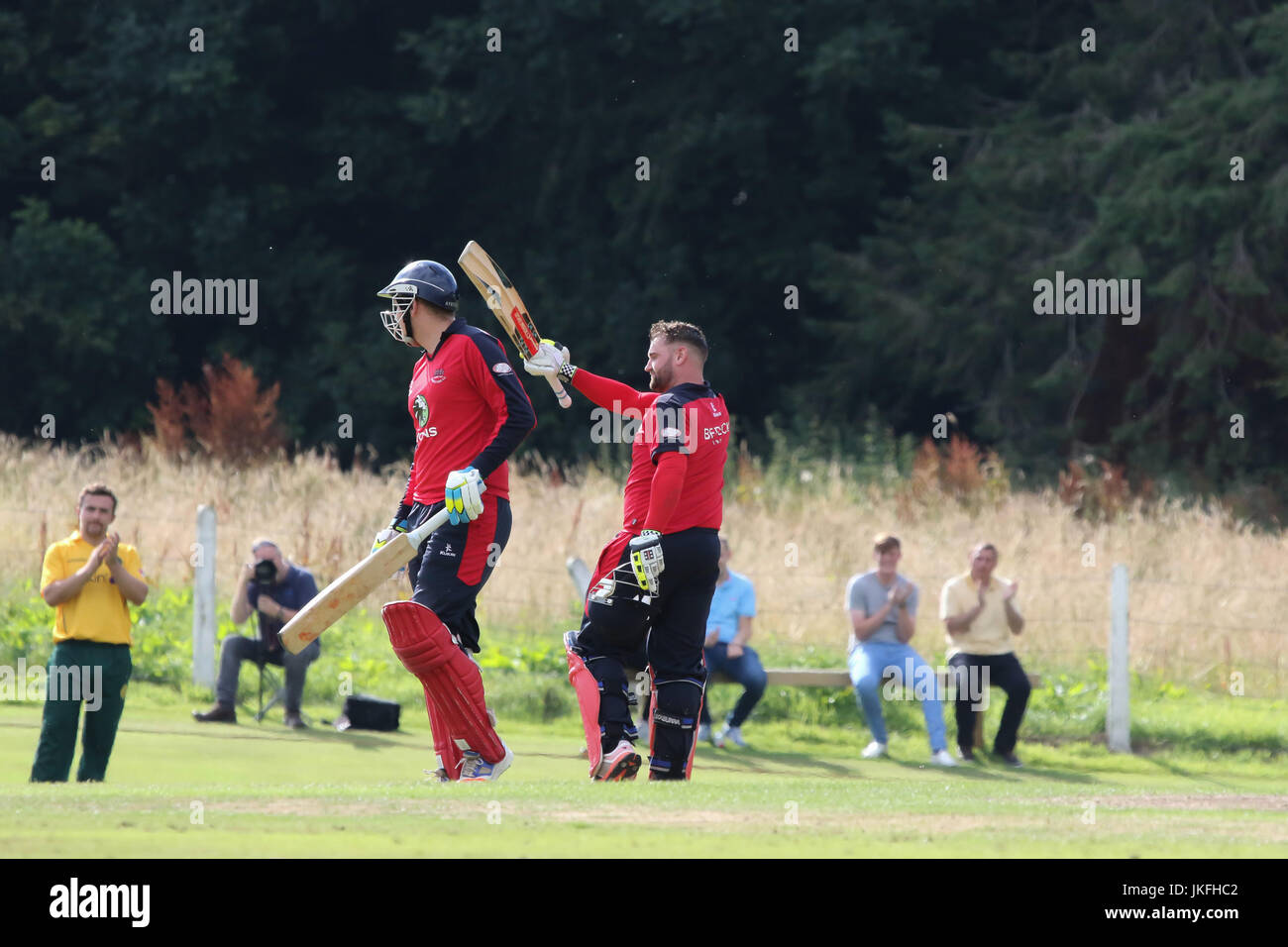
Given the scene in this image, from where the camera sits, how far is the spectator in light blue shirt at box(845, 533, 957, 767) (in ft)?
44.7

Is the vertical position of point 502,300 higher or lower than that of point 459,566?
higher

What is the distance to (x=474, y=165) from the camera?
3841cm

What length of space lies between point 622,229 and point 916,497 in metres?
14.7

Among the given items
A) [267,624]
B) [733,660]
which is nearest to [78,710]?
[267,624]

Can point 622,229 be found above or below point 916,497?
above

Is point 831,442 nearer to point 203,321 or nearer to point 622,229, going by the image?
point 622,229

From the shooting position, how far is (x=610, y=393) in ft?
29.7

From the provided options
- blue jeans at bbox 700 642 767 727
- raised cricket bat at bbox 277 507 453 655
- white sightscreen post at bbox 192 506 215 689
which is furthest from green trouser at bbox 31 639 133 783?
blue jeans at bbox 700 642 767 727

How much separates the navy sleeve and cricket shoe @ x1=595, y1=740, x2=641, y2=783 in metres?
1.38

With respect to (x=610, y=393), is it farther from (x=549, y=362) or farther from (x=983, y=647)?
(x=983, y=647)

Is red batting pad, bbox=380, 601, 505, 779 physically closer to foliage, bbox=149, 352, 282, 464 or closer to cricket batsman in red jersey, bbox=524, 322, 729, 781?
cricket batsman in red jersey, bbox=524, 322, 729, 781

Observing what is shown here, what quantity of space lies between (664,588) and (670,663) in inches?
14.4

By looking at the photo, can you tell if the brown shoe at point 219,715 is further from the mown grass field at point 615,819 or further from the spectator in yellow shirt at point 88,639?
the spectator in yellow shirt at point 88,639

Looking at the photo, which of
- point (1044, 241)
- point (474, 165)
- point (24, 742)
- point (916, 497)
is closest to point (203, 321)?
point (474, 165)
